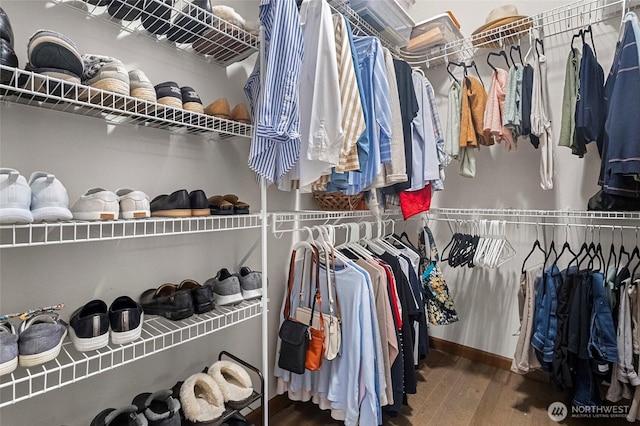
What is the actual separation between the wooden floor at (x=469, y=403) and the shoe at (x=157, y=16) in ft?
5.67

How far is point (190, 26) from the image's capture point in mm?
1122

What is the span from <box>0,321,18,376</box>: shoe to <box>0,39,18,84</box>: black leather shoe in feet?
1.83

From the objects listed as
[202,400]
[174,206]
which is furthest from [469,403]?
[174,206]

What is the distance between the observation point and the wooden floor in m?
1.61

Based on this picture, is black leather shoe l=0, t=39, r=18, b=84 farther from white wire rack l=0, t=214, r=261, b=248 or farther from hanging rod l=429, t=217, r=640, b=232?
hanging rod l=429, t=217, r=640, b=232

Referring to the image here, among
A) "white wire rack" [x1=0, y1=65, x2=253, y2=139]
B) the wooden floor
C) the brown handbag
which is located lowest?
the wooden floor

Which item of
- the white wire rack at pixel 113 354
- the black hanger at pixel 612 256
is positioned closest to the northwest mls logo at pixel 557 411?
the black hanger at pixel 612 256

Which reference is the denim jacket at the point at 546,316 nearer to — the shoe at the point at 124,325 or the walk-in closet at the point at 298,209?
the walk-in closet at the point at 298,209

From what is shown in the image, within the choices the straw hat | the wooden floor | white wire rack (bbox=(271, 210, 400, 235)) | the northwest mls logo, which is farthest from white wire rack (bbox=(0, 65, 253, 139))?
the northwest mls logo

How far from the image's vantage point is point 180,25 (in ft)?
3.66

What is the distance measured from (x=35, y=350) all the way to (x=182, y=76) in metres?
0.99

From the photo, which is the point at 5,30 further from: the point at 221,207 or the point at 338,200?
the point at 338,200

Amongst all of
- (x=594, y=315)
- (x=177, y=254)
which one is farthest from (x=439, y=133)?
(x=177, y=254)

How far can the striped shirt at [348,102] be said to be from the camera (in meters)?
1.17
